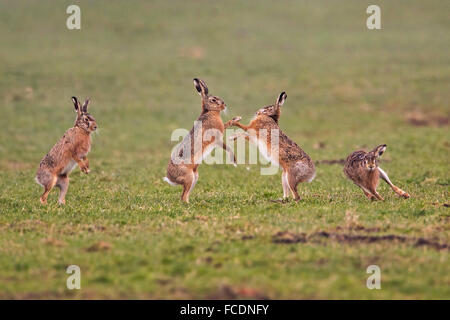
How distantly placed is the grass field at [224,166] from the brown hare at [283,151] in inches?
27.5

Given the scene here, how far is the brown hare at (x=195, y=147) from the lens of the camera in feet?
44.5

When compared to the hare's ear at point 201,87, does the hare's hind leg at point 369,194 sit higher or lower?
lower

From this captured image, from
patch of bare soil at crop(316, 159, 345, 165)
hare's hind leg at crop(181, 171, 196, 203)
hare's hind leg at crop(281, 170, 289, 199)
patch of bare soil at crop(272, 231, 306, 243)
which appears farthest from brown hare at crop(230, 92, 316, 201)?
patch of bare soil at crop(316, 159, 345, 165)

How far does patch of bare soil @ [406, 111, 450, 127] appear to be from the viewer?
29328 millimetres

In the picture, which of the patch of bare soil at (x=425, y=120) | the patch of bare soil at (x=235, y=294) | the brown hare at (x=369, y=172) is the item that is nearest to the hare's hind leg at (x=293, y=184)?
the brown hare at (x=369, y=172)

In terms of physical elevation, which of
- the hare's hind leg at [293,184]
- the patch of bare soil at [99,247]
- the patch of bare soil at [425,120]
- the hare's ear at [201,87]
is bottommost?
the patch of bare soil at [99,247]

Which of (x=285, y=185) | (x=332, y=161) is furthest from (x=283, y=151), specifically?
(x=332, y=161)

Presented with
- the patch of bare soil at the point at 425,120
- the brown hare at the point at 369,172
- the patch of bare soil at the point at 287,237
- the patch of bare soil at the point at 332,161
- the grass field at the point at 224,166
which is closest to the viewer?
the grass field at the point at 224,166

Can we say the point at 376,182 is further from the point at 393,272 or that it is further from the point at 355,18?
the point at 355,18

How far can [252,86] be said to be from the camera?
36.9m

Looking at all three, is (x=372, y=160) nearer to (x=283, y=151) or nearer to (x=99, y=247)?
(x=283, y=151)

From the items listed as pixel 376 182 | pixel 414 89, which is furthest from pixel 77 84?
pixel 376 182

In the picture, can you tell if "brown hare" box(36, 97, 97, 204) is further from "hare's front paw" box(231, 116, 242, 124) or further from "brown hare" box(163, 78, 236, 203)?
"hare's front paw" box(231, 116, 242, 124)

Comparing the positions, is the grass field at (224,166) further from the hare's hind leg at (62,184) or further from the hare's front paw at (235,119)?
the hare's front paw at (235,119)
